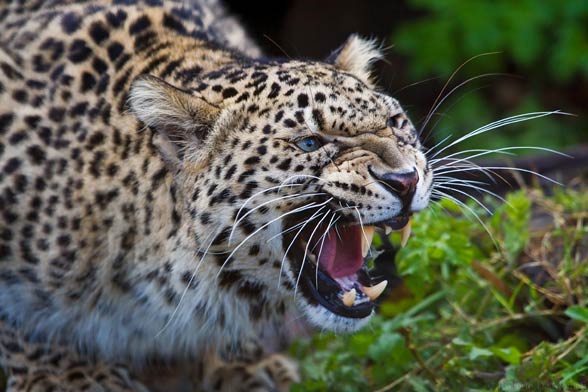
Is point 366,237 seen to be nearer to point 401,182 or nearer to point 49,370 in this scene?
point 401,182

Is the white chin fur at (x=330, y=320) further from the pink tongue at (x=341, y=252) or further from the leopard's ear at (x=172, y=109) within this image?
the leopard's ear at (x=172, y=109)

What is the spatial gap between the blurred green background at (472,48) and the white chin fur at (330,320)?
4.02 metres

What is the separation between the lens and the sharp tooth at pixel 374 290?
181 inches

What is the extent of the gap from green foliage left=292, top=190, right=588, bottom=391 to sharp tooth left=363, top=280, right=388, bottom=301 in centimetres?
55

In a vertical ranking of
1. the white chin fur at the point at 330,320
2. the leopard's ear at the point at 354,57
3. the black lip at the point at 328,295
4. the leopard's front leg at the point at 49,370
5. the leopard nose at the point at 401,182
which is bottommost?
the leopard's front leg at the point at 49,370

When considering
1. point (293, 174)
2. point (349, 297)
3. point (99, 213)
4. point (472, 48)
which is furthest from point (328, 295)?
point (472, 48)

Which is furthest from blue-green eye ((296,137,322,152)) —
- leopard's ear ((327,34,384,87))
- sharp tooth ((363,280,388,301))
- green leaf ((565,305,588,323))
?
green leaf ((565,305,588,323))

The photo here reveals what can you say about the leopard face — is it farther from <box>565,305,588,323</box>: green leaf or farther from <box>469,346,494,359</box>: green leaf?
<box>565,305,588,323</box>: green leaf

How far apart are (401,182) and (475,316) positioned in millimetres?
1761

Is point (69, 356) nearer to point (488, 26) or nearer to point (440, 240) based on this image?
point (440, 240)

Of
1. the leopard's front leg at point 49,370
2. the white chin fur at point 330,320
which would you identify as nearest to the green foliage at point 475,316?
the white chin fur at point 330,320

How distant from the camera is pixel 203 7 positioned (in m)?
6.27

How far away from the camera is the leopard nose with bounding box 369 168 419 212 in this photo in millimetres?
4293

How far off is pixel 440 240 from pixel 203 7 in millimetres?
1958
